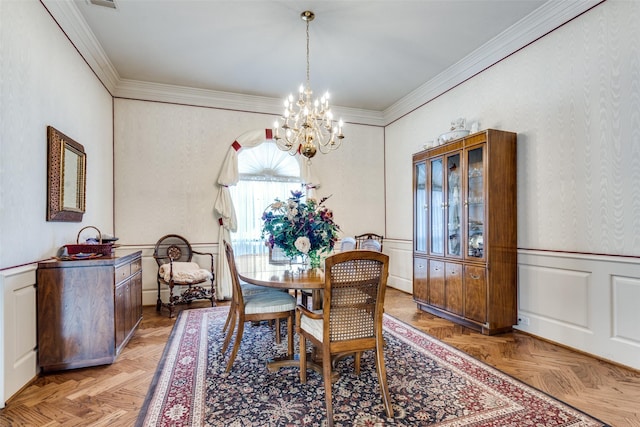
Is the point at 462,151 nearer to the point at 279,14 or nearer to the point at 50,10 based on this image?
the point at 279,14

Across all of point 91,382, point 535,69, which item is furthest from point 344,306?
point 535,69

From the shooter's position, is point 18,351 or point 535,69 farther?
point 535,69

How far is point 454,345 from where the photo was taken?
119 inches

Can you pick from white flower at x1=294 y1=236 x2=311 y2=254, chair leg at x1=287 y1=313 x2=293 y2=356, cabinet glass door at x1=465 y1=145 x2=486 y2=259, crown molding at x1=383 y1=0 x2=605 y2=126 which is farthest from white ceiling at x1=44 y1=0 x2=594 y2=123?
chair leg at x1=287 y1=313 x2=293 y2=356

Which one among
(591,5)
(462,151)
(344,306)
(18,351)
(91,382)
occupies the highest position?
(591,5)

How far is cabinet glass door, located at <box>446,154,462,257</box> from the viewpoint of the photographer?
3654mm

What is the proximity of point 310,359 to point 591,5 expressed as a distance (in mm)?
3790

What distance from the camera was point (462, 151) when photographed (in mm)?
3607

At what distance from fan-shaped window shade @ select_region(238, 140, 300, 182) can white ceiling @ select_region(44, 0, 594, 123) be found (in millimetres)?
985

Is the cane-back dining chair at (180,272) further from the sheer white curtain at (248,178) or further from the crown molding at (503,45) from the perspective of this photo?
the crown molding at (503,45)

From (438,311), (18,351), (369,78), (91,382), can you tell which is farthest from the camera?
(369,78)

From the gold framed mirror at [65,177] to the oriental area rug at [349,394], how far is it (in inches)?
62.0

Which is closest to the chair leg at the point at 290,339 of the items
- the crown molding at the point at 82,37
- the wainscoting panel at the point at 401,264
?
the wainscoting panel at the point at 401,264

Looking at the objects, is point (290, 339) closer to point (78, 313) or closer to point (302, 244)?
point (302, 244)
